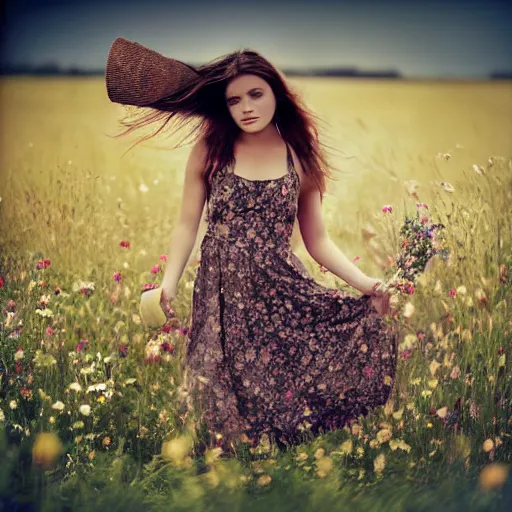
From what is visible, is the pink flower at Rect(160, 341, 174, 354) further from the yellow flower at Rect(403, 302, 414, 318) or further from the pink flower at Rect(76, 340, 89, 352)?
the yellow flower at Rect(403, 302, 414, 318)

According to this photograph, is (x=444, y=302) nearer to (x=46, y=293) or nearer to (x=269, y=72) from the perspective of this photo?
(x=269, y=72)

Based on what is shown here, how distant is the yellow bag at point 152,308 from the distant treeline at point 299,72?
97 centimetres

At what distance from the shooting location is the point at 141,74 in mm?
3381

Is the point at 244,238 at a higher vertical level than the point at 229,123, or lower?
lower

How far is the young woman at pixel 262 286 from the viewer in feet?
11.1

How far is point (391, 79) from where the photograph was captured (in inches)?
143

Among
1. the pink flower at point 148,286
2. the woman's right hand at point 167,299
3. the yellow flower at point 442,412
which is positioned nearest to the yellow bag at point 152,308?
the woman's right hand at point 167,299

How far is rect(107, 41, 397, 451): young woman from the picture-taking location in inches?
133

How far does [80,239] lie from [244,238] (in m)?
0.78

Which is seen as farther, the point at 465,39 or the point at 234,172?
the point at 465,39

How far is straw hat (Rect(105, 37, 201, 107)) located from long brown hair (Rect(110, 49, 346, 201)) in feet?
0.11

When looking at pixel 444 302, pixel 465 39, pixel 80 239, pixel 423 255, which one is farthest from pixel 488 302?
pixel 80 239

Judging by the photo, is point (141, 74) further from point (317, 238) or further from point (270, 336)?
point (270, 336)

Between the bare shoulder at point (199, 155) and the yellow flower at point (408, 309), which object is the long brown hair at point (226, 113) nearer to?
the bare shoulder at point (199, 155)
